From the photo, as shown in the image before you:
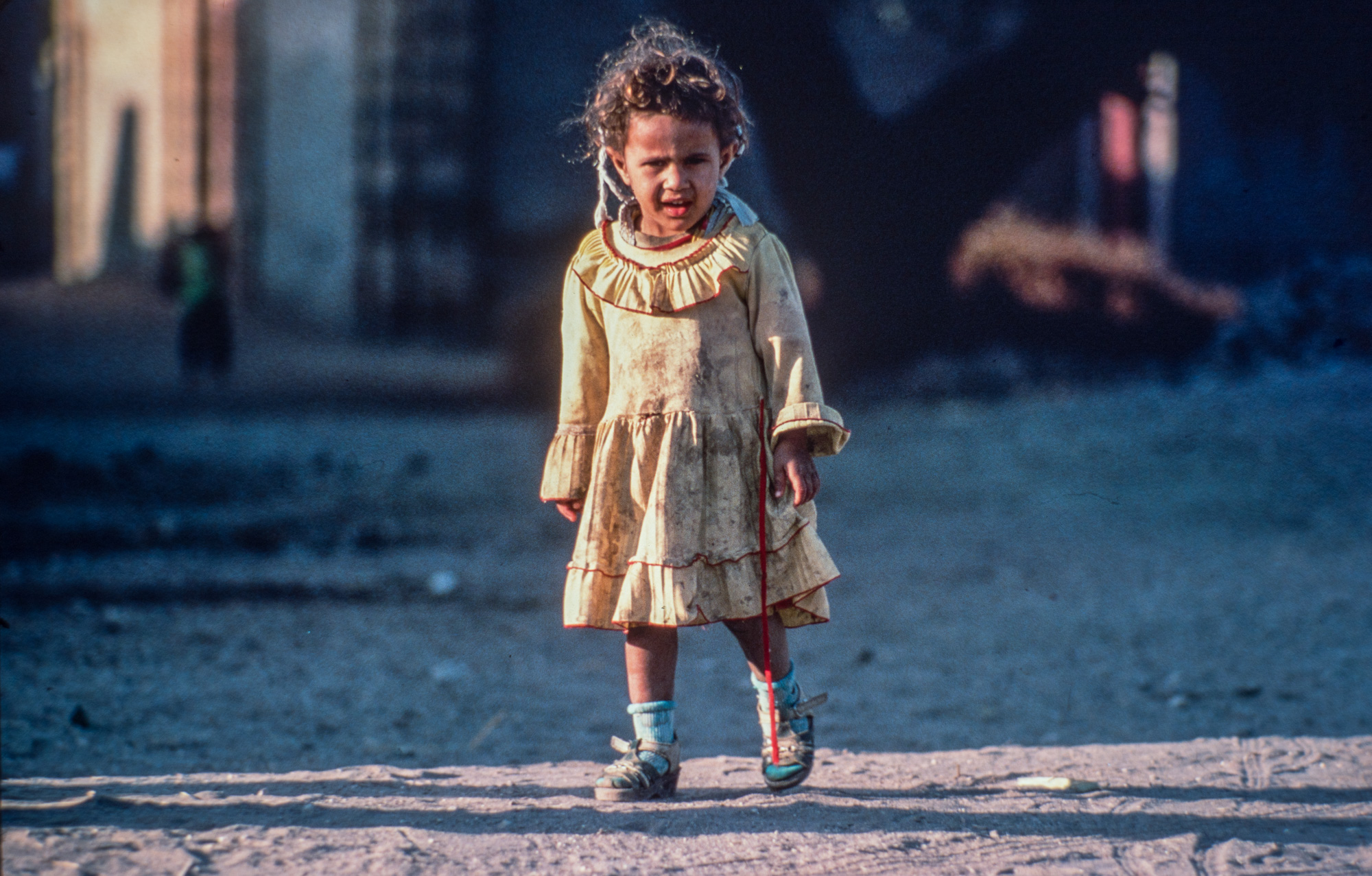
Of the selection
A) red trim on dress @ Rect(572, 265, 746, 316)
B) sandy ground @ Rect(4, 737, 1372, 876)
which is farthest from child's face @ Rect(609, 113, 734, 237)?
sandy ground @ Rect(4, 737, 1372, 876)

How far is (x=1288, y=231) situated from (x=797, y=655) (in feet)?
13.2

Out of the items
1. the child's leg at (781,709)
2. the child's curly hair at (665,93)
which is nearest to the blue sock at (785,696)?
the child's leg at (781,709)

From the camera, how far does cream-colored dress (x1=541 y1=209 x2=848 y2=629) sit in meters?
2.28

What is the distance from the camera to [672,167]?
2.31 metres

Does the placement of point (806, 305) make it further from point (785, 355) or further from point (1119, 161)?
point (785, 355)

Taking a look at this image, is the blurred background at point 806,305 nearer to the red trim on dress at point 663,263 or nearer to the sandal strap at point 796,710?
the sandal strap at point 796,710

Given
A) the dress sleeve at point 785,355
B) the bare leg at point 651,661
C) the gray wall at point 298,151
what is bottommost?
the bare leg at point 651,661

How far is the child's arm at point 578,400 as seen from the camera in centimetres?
241

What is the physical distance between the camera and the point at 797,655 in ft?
14.2

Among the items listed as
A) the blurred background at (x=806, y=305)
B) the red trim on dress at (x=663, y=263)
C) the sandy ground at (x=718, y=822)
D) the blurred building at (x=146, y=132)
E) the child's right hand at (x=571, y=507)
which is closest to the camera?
the sandy ground at (x=718, y=822)

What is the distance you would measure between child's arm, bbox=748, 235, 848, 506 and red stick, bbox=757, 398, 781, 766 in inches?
0.9

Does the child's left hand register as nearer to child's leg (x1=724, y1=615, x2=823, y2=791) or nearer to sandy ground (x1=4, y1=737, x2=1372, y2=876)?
child's leg (x1=724, y1=615, x2=823, y2=791)

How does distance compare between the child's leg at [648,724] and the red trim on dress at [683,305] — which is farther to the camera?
the child's leg at [648,724]

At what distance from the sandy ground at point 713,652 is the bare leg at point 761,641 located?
26cm
